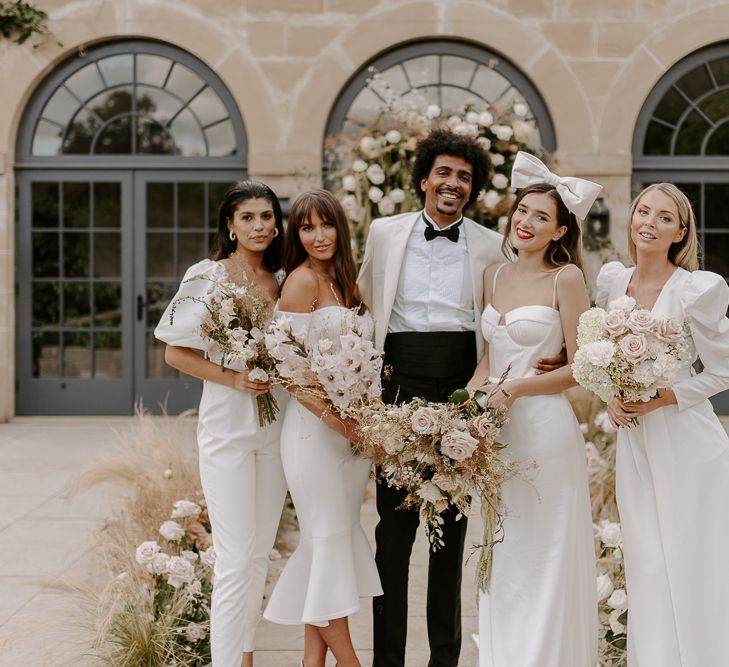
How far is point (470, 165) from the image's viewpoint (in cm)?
390

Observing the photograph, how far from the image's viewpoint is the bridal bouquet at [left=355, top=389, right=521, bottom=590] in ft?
9.93

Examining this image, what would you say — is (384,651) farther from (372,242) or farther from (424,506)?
(372,242)

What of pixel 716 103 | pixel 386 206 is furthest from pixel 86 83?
pixel 716 103

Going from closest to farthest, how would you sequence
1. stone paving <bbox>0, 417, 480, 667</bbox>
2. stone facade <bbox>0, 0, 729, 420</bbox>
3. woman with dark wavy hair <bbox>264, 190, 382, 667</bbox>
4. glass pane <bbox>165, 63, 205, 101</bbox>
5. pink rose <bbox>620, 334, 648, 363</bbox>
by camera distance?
pink rose <bbox>620, 334, 648, 363</bbox>
woman with dark wavy hair <bbox>264, 190, 382, 667</bbox>
stone paving <bbox>0, 417, 480, 667</bbox>
stone facade <bbox>0, 0, 729, 420</bbox>
glass pane <bbox>165, 63, 205, 101</bbox>

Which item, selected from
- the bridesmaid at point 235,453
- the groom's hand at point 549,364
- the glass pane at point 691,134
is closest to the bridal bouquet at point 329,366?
the bridesmaid at point 235,453

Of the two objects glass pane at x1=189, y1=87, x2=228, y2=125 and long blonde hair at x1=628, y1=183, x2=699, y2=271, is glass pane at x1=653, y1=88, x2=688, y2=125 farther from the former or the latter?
long blonde hair at x1=628, y1=183, x2=699, y2=271

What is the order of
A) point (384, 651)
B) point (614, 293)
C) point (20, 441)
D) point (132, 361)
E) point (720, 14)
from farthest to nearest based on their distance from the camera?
point (132, 361) → point (720, 14) → point (20, 441) → point (384, 651) → point (614, 293)

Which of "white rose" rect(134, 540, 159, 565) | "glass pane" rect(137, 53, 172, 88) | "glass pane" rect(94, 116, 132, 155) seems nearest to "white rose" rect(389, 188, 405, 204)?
"white rose" rect(134, 540, 159, 565)

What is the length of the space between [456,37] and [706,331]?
7.14 m

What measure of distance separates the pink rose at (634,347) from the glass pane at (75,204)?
836cm

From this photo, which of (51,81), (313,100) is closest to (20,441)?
(51,81)

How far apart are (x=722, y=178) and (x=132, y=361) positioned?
6.85 m

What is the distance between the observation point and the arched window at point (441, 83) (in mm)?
9742

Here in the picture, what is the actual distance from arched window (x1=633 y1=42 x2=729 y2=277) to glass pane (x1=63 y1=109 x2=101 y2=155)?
19.6ft
